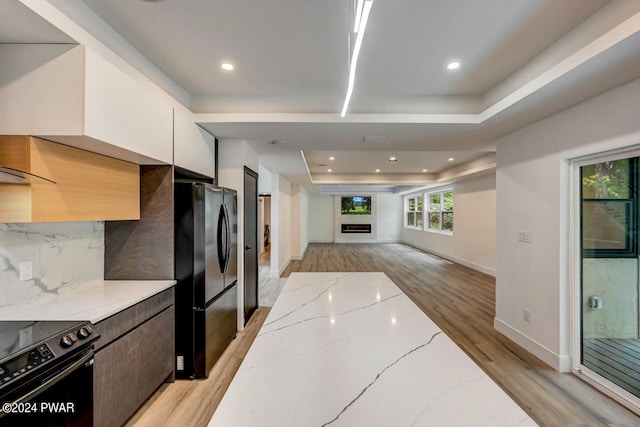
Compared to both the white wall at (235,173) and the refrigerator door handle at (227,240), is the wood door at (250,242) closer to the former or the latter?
the white wall at (235,173)

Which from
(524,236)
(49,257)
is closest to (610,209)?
(524,236)

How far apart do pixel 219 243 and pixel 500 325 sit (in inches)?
135

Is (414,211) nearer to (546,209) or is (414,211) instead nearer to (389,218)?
(389,218)

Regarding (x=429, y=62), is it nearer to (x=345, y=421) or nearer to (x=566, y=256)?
(x=566, y=256)

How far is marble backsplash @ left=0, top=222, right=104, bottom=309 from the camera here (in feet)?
5.41

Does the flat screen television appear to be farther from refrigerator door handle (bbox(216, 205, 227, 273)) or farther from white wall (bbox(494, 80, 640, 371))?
refrigerator door handle (bbox(216, 205, 227, 273))

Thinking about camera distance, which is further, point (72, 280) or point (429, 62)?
point (429, 62)

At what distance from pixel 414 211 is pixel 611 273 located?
29.5 feet

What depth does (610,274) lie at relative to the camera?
7.86 feet

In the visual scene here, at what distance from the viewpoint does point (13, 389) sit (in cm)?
108

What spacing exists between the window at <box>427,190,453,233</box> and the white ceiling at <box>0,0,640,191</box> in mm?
5323

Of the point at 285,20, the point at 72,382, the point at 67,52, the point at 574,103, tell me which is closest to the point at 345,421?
the point at 72,382

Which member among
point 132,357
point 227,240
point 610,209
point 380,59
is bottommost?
point 132,357

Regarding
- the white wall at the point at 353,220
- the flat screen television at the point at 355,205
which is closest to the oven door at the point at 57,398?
the white wall at the point at 353,220
